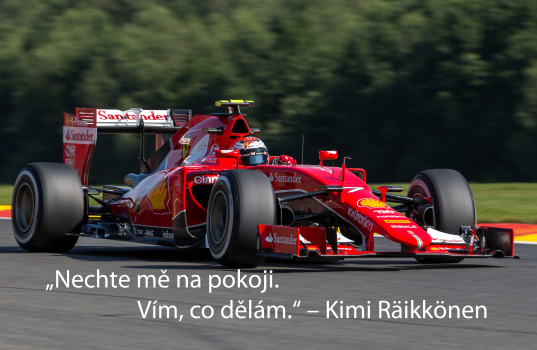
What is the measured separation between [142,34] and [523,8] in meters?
16.0

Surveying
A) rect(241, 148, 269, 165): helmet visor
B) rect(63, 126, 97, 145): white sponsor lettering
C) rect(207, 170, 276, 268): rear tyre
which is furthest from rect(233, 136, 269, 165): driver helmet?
rect(63, 126, 97, 145): white sponsor lettering

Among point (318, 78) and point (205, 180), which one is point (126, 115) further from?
point (318, 78)

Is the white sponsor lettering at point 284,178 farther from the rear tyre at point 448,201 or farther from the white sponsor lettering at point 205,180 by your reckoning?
the rear tyre at point 448,201

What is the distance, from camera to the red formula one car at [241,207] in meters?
8.21

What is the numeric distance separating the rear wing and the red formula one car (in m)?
0.02

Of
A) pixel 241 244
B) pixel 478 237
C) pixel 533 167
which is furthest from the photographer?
pixel 533 167

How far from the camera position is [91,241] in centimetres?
1288

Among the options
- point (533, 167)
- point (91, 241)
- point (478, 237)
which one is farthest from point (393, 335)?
point (533, 167)

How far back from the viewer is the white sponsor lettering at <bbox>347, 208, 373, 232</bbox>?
8.32m

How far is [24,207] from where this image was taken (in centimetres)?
1085

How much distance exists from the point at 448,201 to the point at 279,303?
3.45 m

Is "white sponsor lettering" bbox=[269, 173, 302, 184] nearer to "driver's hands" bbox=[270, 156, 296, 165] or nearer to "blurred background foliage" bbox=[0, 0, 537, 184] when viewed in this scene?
"driver's hands" bbox=[270, 156, 296, 165]

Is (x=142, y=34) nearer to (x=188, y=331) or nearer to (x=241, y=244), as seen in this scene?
(x=241, y=244)

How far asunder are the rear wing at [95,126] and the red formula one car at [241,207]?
22mm
